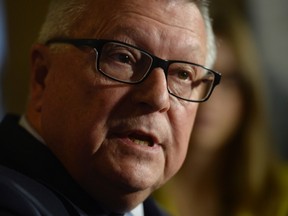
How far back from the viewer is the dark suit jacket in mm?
1016

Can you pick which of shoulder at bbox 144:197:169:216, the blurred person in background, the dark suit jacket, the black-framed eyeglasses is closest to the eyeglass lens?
the black-framed eyeglasses

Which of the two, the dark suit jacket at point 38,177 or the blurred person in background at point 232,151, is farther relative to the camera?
the blurred person in background at point 232,151

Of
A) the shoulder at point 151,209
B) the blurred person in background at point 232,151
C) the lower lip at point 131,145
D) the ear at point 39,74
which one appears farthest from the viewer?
the blurred person in background at point 232,151

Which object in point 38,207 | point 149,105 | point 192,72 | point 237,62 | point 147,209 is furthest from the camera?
point 237,62

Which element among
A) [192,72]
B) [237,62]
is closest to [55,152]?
[192,72]

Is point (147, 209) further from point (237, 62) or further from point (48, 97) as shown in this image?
point (237, 62)

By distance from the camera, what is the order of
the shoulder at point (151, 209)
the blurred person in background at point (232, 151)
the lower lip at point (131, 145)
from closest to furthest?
the lower lip at point (131, 145) → the shoulder at point (151, 209) → the blurred person in background at point (232, 151)

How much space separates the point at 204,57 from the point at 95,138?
313mm

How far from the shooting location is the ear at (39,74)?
1207 millimetres

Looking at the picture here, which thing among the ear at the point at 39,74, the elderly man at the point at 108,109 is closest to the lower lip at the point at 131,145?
the elderly man at the point at 108,109

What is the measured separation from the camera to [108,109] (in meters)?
1.09

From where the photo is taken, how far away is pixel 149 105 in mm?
1086

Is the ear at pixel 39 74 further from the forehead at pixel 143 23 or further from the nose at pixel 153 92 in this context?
the nose at pixel 153 92

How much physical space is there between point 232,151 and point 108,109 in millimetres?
1323
